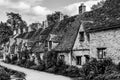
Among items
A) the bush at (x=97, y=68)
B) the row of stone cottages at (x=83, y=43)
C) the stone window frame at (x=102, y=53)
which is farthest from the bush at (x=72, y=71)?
the stone window frame at (x=102, y=53)

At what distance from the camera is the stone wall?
1889cm

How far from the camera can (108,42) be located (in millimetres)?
19875

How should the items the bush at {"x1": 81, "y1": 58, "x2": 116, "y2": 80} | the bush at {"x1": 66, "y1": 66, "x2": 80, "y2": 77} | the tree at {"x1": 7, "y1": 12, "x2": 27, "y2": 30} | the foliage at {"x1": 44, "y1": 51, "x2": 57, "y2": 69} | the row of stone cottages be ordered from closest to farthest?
the bush at {"x1": 81, "y1": 58, "x2": 116, "y2": 80}
the row of stone cottages
the bush at {"x1": 66, "y1": 66, "x2": 80, "y2": 77}
the foliage at {"x1": 44, "y1": 51, "x2": 57, "y2": 69}
the tree at {"x1": 7, "y1": 12, "x2": 27, "y2": 30}

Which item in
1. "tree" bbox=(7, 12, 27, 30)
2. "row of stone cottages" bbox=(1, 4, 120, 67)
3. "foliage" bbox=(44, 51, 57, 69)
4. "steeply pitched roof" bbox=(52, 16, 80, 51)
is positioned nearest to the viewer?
"row of stone cottages" bbox=(1, 4, 120, 67)

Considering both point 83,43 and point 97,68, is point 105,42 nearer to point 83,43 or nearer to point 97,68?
point 97,68

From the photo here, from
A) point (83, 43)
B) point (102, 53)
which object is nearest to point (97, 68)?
point (102, 53)

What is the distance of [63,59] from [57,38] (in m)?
4.87

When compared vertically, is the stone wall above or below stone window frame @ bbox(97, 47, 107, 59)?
above

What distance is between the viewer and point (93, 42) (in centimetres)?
2183

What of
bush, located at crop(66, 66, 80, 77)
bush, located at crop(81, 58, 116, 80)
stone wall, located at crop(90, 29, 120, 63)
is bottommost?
bush, located at crop(66, 66, 80, 77)

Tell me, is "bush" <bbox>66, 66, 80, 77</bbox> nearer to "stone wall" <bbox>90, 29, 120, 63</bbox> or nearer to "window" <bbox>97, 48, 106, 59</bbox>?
"stone wall" <bbox>90, 29, 120, 63</bbox>

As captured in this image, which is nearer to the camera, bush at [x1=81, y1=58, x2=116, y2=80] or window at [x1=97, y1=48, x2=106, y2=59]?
bush at [x1=81, y1=58, x2=116, y2=80]

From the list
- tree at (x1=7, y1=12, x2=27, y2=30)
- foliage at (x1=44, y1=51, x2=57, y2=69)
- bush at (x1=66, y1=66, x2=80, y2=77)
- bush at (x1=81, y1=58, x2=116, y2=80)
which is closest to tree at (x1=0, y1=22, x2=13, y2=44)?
tree at (x1=7, y1=12, x2=27, y2=30)

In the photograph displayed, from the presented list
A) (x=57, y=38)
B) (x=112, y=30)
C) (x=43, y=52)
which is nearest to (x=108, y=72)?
(x=112, y=30)
